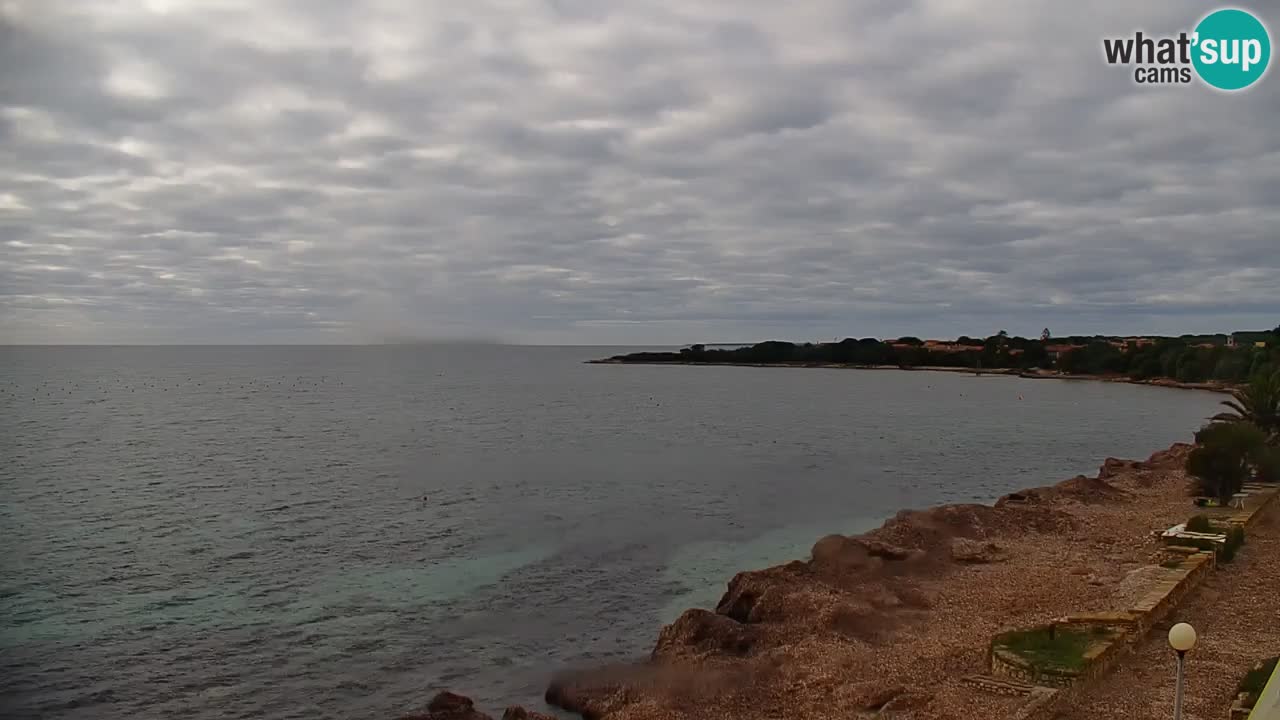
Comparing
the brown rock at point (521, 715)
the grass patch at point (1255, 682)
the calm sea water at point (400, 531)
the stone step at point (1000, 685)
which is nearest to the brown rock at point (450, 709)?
the brown rock at point (521, 715)

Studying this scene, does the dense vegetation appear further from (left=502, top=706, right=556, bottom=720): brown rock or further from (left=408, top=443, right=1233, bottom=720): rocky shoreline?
(left=502, top=706, right=556, bottom=720): brown rock

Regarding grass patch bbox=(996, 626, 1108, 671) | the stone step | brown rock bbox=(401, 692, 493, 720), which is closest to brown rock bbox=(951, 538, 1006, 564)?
grass patch bbox=(996, 626, 1108, 671)

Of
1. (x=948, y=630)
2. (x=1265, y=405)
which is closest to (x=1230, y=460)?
(x=1265, y=405)

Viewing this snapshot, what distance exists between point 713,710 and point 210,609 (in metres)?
14.7

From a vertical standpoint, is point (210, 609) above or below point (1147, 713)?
below

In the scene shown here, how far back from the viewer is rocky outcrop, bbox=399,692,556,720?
14500 millimetres

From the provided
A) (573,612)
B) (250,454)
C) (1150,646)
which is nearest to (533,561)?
(573,612)

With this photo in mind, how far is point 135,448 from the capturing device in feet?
185

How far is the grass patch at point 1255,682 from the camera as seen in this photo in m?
11.6

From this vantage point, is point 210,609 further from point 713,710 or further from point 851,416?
point 851,416

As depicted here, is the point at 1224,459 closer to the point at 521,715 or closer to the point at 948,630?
the point at 948,630

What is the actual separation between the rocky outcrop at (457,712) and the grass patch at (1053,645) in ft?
26.6

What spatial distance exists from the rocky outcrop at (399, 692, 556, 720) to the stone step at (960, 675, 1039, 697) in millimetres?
7179

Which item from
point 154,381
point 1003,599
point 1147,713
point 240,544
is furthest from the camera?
point 154,381
